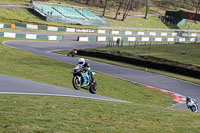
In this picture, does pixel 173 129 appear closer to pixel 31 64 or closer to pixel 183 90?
pixel 183 90

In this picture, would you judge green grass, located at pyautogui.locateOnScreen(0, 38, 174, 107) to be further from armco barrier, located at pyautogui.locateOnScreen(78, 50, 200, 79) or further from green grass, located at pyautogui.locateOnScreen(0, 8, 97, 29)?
green grass, located at pyautogui.locateOnScreen(0, 8, 97, 29)

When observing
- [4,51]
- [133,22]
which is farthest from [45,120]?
[133,22]

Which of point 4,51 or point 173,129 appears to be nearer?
point 173,129

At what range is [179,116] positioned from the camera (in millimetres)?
12359

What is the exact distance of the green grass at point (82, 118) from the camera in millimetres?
8820

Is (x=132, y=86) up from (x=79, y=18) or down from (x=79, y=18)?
down

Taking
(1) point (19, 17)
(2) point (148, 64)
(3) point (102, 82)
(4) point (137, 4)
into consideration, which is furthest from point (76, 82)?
(4) point (137, 4)

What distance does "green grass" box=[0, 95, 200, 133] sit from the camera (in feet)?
28.9

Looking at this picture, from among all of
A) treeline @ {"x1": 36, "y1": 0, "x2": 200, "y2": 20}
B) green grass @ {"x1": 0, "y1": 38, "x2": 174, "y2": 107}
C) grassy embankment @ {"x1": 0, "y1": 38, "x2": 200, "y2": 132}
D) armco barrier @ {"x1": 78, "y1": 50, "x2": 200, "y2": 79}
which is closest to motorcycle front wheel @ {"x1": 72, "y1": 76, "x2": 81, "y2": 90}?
grassy embankment @ {"x1": 0, "y1": 38, "x2": 200, "y2": 132}

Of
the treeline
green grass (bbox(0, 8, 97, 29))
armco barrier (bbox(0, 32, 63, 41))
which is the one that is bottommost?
armco barrier (bbox(0, 32, 63, 41))

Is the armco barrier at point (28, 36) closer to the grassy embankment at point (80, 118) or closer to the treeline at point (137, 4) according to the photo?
the treeline at point (137, 4)

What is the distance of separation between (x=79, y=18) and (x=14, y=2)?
14930 mm

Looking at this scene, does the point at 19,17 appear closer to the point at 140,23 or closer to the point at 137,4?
the point at 140,23

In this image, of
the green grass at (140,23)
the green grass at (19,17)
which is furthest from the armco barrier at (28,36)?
the green grass at (140,23)
